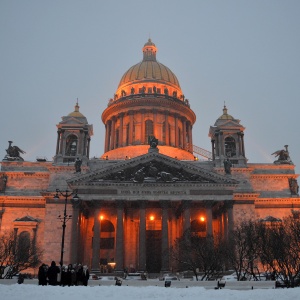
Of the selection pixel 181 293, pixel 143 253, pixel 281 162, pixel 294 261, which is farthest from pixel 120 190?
pixel 181 293

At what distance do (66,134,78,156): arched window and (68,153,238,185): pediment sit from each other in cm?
1261

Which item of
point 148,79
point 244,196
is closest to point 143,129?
point 148,79

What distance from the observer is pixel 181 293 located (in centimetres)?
2125

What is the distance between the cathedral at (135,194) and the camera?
49.8 m

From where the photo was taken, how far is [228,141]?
206 feet

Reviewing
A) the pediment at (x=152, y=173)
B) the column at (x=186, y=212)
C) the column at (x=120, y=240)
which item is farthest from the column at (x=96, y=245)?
the column at (x=186, y=212)

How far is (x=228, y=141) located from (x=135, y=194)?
63.6 ft

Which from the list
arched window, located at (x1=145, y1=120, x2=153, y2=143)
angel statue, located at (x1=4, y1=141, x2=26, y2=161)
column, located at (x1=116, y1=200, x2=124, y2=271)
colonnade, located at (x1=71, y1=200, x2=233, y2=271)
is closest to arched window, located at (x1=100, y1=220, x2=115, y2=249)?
colonnade, located at (x1=71, y1=200, x2=233, y2=271)

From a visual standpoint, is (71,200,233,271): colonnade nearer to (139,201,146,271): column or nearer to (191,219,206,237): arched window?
(139,201,146,271): column

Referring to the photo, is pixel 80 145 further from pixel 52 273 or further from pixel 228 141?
pixel 52 273

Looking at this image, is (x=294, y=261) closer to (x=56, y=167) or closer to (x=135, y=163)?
(x=135, y=163)

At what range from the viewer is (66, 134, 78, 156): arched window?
62.0m

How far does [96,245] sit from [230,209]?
15.9 metres

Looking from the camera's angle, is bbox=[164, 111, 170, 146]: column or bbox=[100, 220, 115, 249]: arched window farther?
bbox=[164, 111, 170, 146]: column
